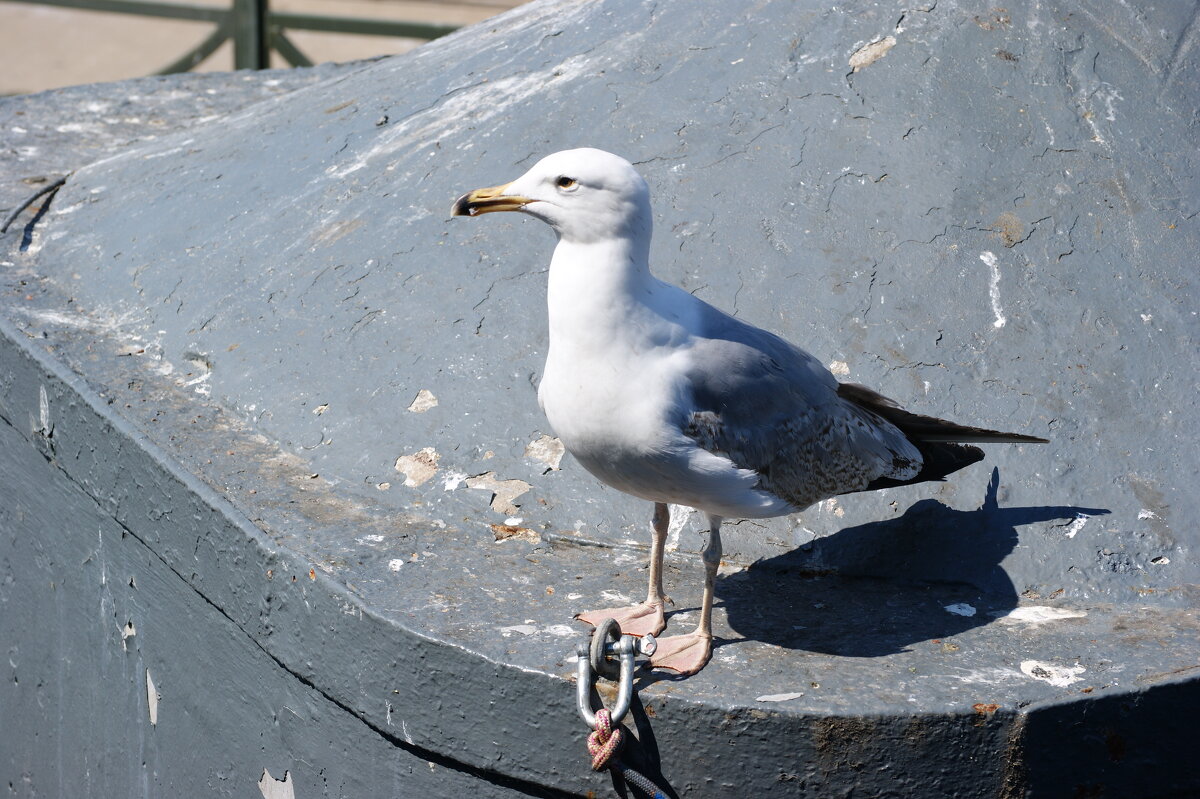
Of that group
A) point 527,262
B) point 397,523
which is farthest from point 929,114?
point 397,523

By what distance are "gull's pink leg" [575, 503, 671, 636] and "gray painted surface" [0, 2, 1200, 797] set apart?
90 millimetres

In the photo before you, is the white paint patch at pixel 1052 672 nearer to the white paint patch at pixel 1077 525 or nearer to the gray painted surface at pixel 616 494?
the gray painted surface at pixel 616 494

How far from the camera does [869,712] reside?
2092 millimetres

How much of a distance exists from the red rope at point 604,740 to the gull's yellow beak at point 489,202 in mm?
900

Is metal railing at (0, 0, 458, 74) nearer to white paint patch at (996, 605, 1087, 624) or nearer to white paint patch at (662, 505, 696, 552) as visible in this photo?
white paint patch at (662, 505, 696, 552)

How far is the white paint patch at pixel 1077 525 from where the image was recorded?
8.61ft

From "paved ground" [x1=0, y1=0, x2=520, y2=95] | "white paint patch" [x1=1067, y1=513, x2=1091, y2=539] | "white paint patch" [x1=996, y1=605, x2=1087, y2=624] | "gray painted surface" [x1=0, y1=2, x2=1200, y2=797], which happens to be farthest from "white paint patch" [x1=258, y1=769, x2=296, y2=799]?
"paved ground" [x1=0, y1=0, x2=520, y2=95]

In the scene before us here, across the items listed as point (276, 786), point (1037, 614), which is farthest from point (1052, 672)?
point (276, 786)

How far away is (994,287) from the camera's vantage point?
296cm

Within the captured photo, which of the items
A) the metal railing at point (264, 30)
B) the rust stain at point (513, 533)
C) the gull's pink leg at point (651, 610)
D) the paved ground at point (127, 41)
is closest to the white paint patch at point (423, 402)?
the rust stain at point (513, 533)

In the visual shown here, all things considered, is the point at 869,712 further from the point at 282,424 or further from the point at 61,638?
the point at 61,638

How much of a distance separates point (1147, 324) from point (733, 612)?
1.23 meters

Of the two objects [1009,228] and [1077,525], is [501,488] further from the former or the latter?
[1009,228]

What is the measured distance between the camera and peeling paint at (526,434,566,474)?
112 inches
